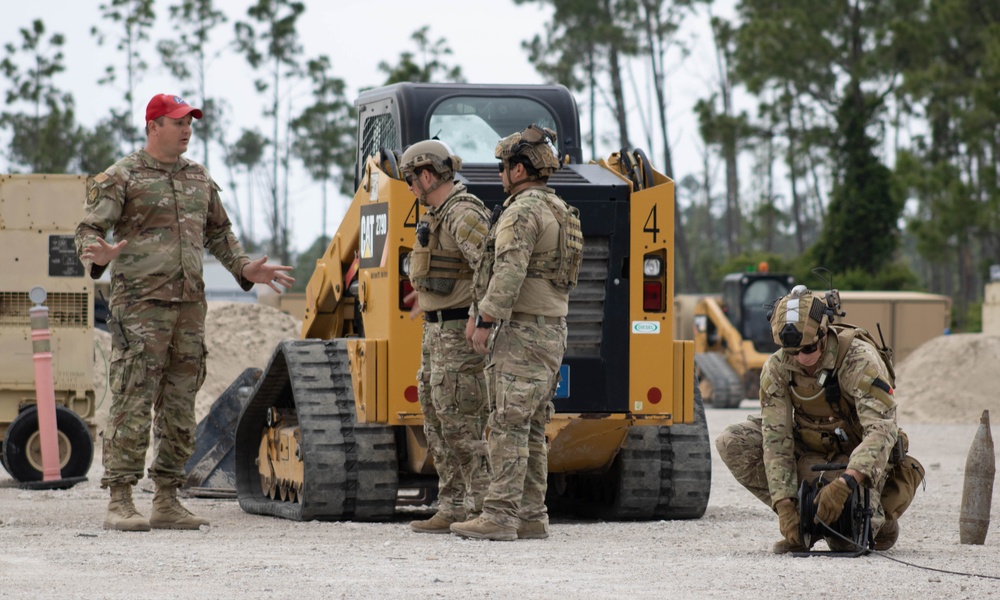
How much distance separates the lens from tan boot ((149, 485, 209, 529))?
8.79 m

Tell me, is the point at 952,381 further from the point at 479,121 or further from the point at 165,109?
the point at 165,109

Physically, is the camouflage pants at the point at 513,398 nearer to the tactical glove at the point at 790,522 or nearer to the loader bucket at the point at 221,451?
the tactical glove at the point at 790,522

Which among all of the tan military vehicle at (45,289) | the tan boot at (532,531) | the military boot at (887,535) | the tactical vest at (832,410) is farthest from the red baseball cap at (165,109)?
the tan military vehicle at (45,289)

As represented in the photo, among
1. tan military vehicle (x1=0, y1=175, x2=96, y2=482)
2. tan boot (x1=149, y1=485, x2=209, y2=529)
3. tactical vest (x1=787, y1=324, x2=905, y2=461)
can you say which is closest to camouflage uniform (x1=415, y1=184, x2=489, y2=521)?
tan boot (x1=149, y1=485, x2=209, y2=529)

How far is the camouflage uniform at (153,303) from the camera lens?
859 centimetres

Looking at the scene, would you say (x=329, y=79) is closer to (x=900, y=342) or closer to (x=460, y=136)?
(x=900, y=342)

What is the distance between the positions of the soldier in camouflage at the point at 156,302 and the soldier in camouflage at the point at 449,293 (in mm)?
950

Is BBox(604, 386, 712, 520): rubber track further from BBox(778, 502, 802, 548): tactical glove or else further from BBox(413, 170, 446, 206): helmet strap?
BBox(413, 170, 446, 206): helmet strap

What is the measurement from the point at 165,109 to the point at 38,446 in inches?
194

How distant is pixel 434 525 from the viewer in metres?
8.63

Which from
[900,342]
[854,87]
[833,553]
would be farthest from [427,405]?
[854,87]

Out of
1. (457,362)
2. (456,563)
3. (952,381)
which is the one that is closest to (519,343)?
(457,362)

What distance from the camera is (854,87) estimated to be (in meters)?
44.7

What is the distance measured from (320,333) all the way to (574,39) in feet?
138
